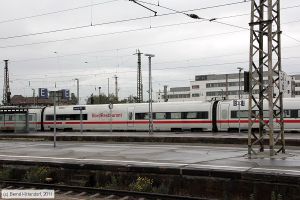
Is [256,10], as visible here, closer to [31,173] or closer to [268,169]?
[268,169]

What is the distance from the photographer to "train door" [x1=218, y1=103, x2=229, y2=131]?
37.4m

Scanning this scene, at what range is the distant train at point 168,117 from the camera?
120ft

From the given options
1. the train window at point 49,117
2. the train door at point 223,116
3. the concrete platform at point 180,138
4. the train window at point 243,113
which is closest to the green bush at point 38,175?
the concrete platform at point 180,138

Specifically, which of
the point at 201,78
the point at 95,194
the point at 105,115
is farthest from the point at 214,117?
the point at 201,78

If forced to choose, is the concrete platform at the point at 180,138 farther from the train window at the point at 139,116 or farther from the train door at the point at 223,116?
the train window at the point at 139,116

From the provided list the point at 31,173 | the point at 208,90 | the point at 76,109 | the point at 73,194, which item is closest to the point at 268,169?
the point at 73,194

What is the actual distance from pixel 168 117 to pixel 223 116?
221 inches

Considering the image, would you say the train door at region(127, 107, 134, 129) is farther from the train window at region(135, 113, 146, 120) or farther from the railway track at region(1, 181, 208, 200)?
the railway track at region(1, 181, 208, 200)

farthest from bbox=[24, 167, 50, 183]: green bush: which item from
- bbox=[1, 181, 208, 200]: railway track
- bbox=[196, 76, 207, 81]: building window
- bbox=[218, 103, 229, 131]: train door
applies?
bbox=[196, 76, 207, 81]: building window

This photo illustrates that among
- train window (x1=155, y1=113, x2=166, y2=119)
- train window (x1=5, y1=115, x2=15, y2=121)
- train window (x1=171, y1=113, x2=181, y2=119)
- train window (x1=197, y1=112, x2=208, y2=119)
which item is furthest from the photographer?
train window (x1=5, y1=115, x2=15, y2=121)

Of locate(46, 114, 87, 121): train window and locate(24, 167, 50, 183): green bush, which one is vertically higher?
locate(46, 114, 87, 121): train window

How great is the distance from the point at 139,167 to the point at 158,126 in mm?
27939

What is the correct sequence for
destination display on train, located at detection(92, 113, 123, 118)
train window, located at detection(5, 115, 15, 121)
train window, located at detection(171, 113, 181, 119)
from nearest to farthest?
train window, located at detection(171, 113, 181, 119), train window, located at detection(5, 115, 15, 121), destination display on train, located at detection(92, 113, 123, 118)

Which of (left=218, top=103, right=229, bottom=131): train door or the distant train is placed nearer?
the distant train
